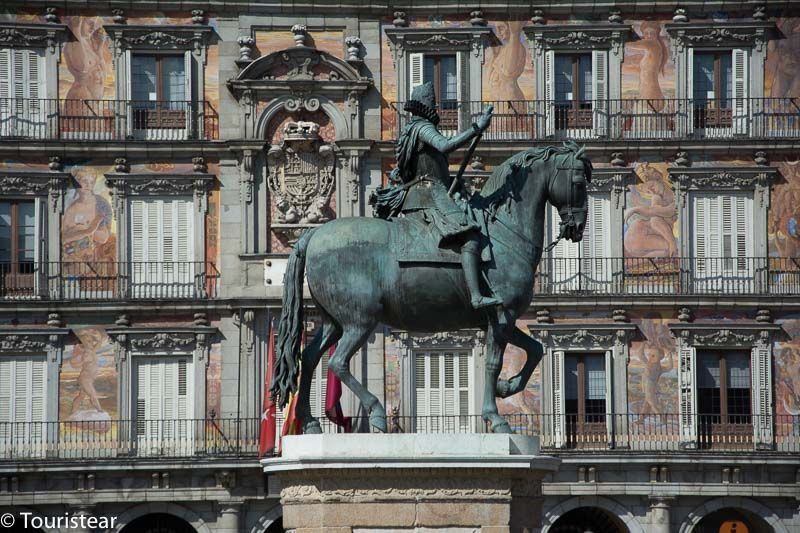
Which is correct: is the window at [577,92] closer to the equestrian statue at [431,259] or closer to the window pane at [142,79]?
the window pane at [142,79]

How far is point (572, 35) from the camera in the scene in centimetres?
4406

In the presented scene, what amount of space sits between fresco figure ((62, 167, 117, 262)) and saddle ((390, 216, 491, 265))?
2667 centimetres

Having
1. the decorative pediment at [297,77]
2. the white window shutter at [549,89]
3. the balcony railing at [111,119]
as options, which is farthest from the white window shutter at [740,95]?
the balcony railing at [111,119]

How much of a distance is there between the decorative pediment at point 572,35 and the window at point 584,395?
7.00 m

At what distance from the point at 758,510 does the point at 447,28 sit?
1281cm

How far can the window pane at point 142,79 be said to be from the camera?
43781 mm

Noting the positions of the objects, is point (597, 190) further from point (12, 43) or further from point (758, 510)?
point (12, 43)

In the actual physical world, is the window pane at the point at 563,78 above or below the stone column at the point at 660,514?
above

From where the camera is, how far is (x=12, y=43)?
43.4 metres

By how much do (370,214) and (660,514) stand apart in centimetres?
917

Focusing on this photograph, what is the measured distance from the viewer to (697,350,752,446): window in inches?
1699

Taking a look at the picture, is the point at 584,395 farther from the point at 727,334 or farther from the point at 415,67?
the point at 415,67

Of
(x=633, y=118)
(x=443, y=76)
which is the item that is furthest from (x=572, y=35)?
(x=443, y=76)

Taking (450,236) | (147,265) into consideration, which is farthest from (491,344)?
(147,265)
